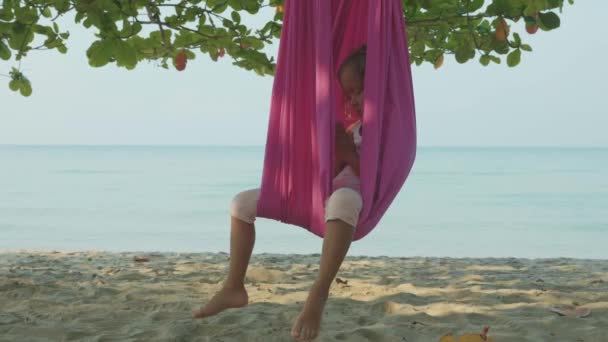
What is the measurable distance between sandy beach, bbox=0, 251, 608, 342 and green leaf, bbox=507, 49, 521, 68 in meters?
1.03

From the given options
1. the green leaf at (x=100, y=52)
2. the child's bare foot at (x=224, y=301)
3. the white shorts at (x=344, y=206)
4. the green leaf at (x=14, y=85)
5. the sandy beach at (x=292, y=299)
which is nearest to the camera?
the white shorts at (x=344, y=206)

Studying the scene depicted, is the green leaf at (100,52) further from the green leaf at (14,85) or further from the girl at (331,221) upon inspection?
the green leaf at (14,85)

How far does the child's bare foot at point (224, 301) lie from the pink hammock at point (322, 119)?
28 centimetres

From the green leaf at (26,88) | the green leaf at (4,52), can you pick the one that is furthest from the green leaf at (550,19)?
the green leaf at (26,88)

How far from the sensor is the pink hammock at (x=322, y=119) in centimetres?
196

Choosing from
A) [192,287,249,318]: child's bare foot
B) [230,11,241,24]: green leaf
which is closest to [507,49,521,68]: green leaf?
[230,11,241,24]: green leaf

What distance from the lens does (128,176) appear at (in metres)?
21.8

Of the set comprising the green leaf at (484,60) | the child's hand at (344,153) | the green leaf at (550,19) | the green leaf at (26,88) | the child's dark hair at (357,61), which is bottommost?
the child's hand at (344,153)

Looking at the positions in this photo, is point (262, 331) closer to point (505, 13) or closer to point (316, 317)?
point (316, 317)

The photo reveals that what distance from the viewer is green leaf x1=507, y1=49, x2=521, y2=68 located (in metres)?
2.82

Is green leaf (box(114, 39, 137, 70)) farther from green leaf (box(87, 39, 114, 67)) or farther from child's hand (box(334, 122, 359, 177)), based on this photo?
child's hand (box(334, 122, 359, 177))

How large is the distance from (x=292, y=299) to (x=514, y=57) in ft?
4.65

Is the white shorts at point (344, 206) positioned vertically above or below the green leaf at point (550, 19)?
below

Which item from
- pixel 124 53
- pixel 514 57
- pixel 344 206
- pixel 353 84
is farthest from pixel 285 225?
pixel 344 206
